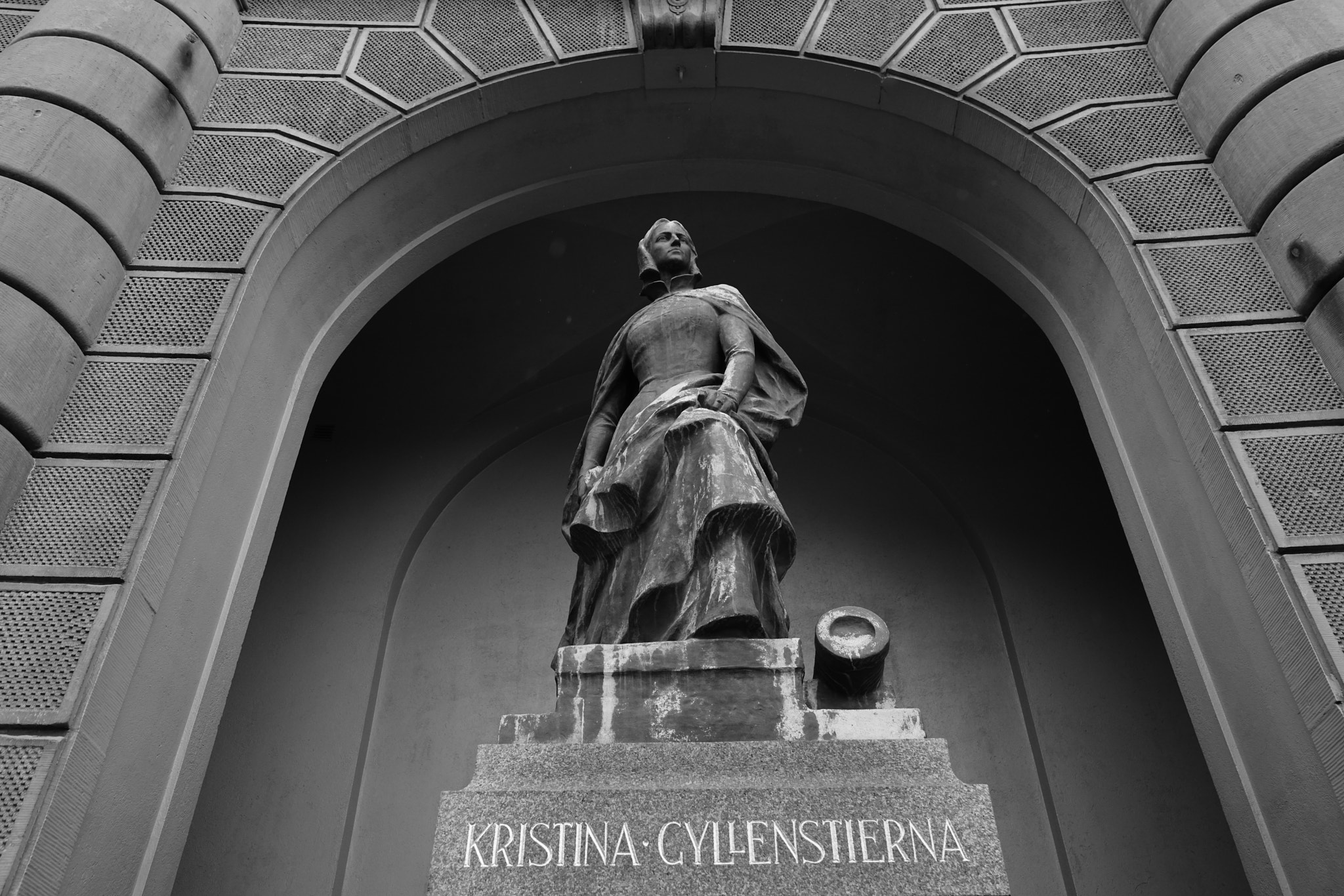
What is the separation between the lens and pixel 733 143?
25.4 feet

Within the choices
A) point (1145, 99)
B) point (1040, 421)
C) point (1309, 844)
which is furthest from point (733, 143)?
point (1309, 844)

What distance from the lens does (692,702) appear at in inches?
139

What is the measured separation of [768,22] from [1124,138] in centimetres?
234

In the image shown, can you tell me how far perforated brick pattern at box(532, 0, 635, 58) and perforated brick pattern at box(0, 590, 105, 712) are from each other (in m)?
4.46

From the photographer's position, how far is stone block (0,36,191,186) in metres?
5.89

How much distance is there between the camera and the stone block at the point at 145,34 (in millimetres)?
6258

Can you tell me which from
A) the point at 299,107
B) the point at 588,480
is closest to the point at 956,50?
the point at 299,107

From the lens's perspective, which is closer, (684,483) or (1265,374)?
(684,483)

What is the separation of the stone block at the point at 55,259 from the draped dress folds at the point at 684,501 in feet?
8.06

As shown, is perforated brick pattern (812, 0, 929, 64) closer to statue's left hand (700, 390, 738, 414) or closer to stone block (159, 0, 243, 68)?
statue's left hand (700, 390, 738, 414)

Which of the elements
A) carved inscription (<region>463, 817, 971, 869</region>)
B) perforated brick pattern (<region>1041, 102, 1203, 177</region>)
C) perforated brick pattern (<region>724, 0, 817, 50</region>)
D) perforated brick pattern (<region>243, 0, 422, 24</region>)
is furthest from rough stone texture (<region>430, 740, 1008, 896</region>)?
perforated brick pattern (<region>243, 0, 422, 24</region>)

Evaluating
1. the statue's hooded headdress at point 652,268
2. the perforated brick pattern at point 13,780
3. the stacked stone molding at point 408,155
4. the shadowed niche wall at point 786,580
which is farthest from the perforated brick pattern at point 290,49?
the perforated brick pattern at point 13,780

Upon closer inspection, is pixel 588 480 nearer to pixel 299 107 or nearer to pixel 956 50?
pixel 299 107

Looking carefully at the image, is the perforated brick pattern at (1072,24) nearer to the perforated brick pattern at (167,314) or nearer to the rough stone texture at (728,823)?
the perforated brick pattern at (167,314)
